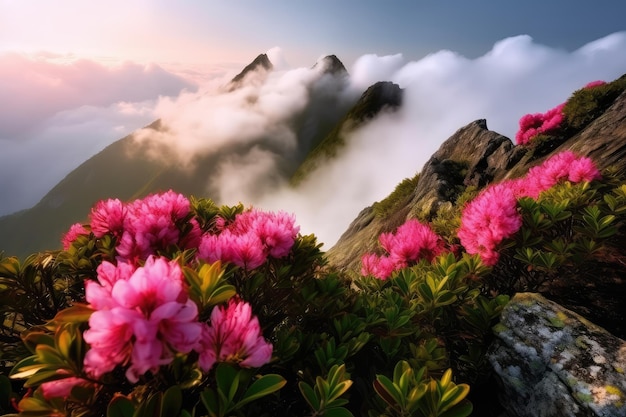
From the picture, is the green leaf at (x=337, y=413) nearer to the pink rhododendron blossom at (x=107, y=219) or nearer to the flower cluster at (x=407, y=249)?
the pink rhododendron blossom at (x=107, y=219)

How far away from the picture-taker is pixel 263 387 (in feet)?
4.91

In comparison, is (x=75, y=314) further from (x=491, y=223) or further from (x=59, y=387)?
(x=491, y=223)

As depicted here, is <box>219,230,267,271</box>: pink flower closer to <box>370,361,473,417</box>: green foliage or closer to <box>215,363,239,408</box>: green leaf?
<box>215,363,239,408</box>: green leaf

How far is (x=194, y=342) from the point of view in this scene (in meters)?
1.25

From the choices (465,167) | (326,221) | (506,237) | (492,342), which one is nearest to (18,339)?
(492,342)

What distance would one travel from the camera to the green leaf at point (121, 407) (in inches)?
52.2

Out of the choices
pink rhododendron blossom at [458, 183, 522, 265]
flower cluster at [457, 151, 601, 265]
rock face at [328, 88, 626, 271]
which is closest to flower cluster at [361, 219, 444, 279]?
flower cluster at [457, 151, 601, 265]

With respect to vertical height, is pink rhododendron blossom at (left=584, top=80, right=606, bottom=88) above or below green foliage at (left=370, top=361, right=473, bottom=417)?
above

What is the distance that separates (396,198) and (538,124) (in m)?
4.86

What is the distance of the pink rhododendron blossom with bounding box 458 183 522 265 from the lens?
11.1 ft

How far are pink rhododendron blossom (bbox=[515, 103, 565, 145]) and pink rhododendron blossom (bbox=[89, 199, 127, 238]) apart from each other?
10.5 meters

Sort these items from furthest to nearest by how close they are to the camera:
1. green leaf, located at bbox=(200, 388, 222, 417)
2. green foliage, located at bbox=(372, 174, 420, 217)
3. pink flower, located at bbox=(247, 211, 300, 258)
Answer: green foliage, located at bbox=(372, 174, 420, 217) < pink flower, located at bbox=(247, 211, 300, 258) < green leaf, located at bbox=(200, 388, 222, 417)

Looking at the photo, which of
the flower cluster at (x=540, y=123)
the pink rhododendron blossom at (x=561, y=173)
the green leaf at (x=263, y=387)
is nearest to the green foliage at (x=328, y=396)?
the green leaf at (x=263, y=387)

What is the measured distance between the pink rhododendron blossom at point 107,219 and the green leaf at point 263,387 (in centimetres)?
182
